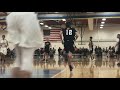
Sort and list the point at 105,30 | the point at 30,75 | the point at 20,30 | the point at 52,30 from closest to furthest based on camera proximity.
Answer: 1. the point at 20,30
2. the point at 30,75
3. the point at 52,30
4. the point at 105,30

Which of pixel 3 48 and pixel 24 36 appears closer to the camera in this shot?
pixel 24 36

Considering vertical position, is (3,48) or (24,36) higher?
(24,36)

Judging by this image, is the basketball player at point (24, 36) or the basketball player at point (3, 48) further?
the basketball player at point (3, 48)

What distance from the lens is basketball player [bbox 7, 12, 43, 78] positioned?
5.16m

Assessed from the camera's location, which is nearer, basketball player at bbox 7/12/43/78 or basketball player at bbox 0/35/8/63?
basketball player at bbox 7/12/43/78

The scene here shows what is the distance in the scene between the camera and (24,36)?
5.17 meters

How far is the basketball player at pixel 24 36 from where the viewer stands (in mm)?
5163
